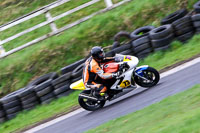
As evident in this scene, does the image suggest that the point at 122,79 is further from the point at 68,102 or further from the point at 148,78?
the point at 68,102

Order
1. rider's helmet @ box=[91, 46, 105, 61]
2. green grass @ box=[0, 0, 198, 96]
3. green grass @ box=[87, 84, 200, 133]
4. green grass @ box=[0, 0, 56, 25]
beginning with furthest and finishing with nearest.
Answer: green grass @ box=[0, 0, 56, 25]
green grass @ box=[0, 0, 198, 96]
rider's helmet @ box=[91, 46, 105, 61]
green grass @ box=[87, 84, 200, 133]

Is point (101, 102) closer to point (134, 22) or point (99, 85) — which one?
point (99, 85)

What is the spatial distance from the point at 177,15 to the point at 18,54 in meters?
7.07

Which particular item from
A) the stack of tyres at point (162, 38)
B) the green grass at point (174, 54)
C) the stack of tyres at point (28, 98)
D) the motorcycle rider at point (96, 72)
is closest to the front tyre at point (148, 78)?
the motorcycle rider at point (96, 72)

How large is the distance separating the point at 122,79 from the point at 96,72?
0.71 m

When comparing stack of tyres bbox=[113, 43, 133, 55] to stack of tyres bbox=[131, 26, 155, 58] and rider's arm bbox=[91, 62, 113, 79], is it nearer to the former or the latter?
stack of tyres bbox=[131, 26, 155, 58]

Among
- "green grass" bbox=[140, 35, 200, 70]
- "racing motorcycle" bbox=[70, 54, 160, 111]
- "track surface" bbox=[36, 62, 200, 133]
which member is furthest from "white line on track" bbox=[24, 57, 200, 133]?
"racing motorcycle" bbox=[70, 54, 160, 111]

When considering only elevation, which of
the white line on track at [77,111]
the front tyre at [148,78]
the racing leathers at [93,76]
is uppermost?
the racing leathers at [93,76]

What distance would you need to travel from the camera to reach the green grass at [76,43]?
1431 cm

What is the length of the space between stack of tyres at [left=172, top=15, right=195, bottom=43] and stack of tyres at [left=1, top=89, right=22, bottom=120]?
5.84 m

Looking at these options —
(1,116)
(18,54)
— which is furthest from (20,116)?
(18,54)

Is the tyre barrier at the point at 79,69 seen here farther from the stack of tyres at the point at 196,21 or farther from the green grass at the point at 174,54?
the green grass at the point at 174,54

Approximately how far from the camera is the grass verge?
35.2ft

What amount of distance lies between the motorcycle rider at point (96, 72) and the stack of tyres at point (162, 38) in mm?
2914
